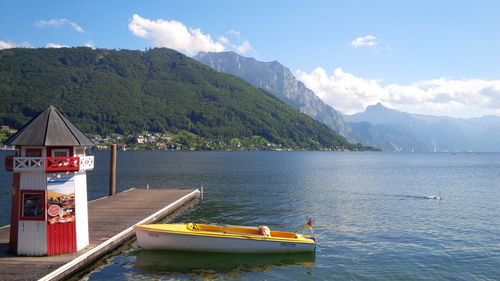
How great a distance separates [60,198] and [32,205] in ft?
4.60

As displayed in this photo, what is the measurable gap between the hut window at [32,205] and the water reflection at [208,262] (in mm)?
6521

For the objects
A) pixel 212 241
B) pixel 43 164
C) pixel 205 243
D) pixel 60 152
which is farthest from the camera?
pixel 205 243

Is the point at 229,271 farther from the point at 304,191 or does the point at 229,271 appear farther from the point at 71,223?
the point at 304,191

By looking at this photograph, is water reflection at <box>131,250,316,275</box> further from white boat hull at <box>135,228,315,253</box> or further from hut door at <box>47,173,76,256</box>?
hut door at <box>47,173,76,256</box>

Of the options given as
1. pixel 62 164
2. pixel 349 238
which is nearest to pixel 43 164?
pixel 62 164

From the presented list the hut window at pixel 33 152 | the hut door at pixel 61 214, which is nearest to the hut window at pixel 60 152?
the hut window at pixel 33 152

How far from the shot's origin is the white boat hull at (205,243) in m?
24.8

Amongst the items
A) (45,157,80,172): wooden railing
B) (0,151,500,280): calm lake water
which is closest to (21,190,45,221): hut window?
(45,157,80,172): wooden railing

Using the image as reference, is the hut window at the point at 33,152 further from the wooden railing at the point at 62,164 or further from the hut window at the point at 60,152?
the wooden railing at the point at 62,164

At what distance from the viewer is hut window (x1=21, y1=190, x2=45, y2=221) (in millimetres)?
19750

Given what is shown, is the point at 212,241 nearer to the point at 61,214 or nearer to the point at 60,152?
the point at 61,214

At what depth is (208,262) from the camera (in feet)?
77.4

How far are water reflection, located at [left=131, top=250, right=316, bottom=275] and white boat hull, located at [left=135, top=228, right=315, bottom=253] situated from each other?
0.35 meters

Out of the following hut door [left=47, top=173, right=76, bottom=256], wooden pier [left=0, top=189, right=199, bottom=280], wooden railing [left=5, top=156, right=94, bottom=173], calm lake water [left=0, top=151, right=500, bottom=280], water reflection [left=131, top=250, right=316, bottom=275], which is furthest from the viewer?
water reflection [left=131, top=250, right=316, bottom=275]
